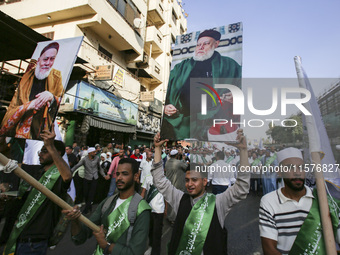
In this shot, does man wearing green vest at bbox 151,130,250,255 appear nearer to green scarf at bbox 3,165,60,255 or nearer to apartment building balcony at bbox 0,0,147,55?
green scarf at bbox 3,165,60,255

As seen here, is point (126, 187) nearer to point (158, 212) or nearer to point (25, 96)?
point (25, 96)

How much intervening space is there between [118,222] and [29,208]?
1.11m

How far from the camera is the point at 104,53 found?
1407cm

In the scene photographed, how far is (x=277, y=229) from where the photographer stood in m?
1.71

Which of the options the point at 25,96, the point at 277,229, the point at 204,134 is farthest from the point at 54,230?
the point at 277,229

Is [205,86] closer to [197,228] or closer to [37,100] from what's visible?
[197,228]

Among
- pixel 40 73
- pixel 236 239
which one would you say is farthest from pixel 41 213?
pixel 236 239

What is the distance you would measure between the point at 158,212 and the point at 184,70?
97.7 inches

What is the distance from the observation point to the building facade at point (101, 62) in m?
11.1

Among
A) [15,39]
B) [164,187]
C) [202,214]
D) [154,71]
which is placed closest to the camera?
[202,214]

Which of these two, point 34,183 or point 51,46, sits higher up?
point 51,46

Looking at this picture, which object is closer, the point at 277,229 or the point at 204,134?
the point at 277,229

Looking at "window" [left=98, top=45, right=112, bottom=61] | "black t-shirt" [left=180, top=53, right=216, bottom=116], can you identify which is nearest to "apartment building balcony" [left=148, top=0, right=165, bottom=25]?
"window" [left=98, top=45, right=112, bottom=61]

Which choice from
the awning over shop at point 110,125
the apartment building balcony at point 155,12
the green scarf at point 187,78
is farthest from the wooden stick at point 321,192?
the apartment building balcony at point 155,12
